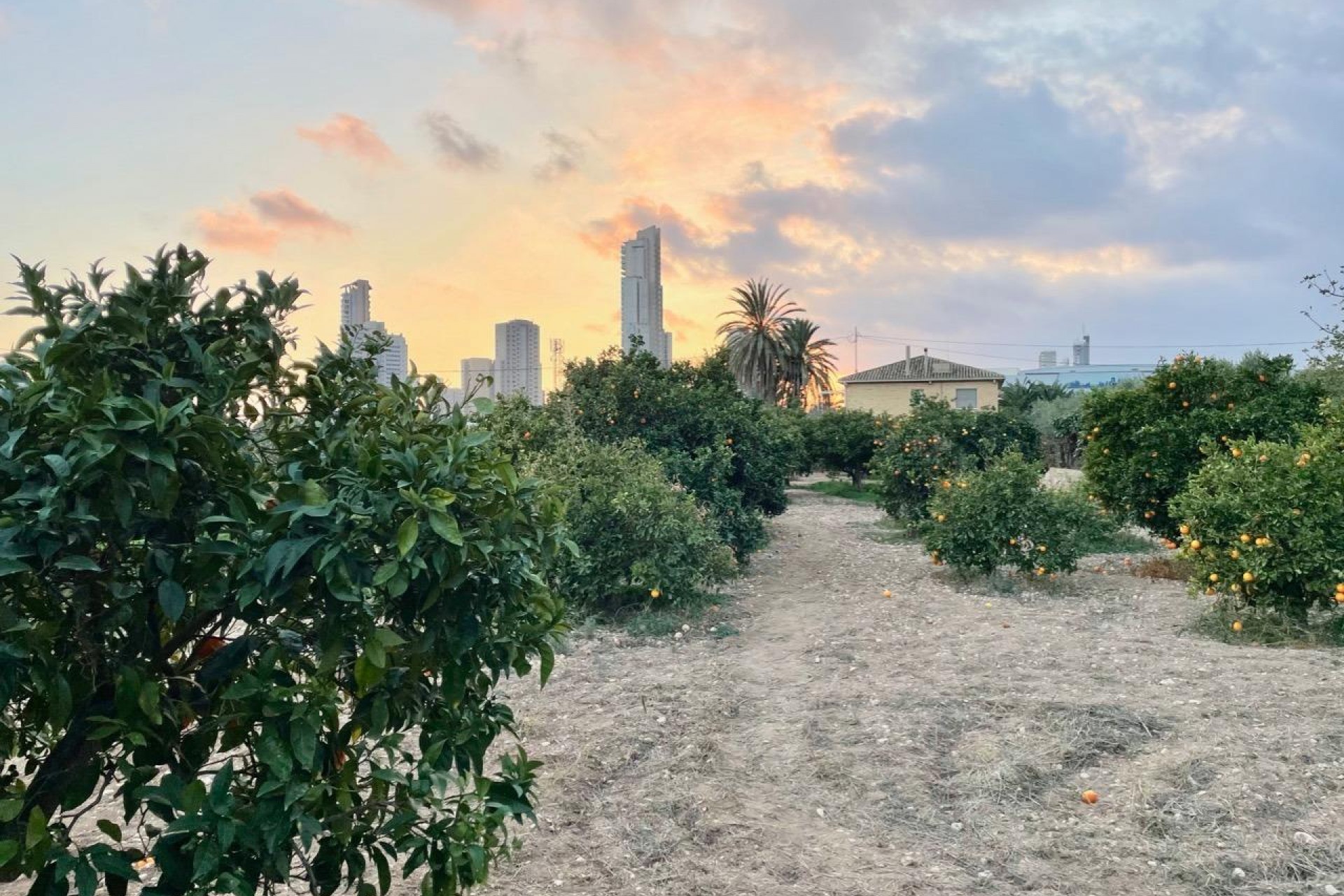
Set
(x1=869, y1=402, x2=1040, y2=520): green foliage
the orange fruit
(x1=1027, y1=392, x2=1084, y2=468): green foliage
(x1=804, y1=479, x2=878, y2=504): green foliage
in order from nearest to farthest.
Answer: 1. the orange fruit
2. (x1=869, y1=402, x2=1040, y2=520): green foliage
3. (x1=804, y1=479, x2=878, y2=504): green foliage
4. (x1=1027, y1=392, x2=1084, y2=468): green foliage

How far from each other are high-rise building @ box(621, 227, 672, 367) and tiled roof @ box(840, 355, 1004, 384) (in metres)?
20.0

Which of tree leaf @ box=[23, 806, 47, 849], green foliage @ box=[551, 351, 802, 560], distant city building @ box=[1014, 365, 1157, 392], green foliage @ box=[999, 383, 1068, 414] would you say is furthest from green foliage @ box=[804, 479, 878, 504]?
distant city building @ box=[1014, 365, 1157, 392]

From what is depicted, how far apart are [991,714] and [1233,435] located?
637 cm

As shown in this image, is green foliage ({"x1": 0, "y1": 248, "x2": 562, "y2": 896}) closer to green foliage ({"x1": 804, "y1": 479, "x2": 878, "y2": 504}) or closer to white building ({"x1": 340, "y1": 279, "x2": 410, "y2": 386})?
white building ({"x1": 340, "y1": 279, "x2": 410, "y2": 386})

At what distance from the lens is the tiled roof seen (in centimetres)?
4278

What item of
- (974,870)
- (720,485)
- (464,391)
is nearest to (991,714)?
(974,870)

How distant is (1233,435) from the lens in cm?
926

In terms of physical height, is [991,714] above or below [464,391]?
below

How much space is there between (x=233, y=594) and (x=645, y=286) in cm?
2272

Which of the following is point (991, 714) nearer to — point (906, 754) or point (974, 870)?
point (906, 754)

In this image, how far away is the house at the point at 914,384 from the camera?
41.9 metres

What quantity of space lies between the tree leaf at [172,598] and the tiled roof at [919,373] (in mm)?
43166

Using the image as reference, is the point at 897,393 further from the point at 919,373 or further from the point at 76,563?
the point at 76,563

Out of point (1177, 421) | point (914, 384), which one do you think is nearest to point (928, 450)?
point (1177, 421)
